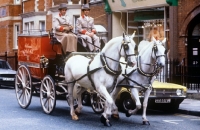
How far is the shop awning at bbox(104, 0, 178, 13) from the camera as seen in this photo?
2300cm

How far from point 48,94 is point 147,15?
40.1ft

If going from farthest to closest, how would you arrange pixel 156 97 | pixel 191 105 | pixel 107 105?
pixel 191 105 → pixel 156 97 → pixel 107 105

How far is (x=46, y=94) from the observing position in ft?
46.5

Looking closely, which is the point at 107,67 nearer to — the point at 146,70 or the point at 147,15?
the point at 146,70

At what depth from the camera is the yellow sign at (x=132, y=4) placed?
23.5m

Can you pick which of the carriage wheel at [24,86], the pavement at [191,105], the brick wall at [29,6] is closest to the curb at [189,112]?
the pavement at [191,105]

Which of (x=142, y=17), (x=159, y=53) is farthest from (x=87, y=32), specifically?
(x=142, y=17)

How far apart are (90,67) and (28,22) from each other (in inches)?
1033

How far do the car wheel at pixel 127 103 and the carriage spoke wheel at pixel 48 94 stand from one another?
2146 millimetres

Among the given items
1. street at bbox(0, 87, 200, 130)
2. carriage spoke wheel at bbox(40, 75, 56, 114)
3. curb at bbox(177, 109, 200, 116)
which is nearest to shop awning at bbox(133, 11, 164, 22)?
curb at bbox(177, 109, 200, 116)

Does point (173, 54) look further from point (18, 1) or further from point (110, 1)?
point (18, 1)

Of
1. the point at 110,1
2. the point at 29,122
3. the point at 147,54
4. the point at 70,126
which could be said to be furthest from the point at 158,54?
the point at 110,1

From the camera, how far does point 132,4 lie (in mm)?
25531

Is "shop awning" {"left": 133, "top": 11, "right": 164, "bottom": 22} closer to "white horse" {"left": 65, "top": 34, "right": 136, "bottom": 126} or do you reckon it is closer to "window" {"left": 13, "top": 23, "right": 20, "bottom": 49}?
"white horse" {"left": 65, "top": 34, "right": 136, "bottom": 126}
